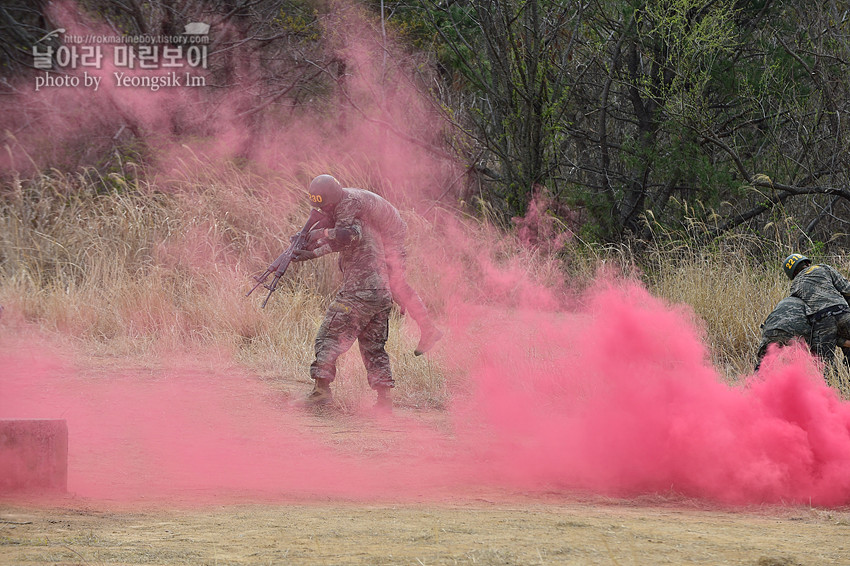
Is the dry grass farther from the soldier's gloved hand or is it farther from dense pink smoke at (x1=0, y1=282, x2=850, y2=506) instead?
the soldier's gloved hand

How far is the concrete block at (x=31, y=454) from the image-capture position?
487 cm

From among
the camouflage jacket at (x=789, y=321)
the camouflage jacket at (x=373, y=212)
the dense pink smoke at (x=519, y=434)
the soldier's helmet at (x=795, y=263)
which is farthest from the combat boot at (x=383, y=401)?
the soldier's helmet at (x=795, y=263)

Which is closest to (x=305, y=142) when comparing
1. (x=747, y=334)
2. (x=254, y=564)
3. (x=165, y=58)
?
(x=165, y=58)

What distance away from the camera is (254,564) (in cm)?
346

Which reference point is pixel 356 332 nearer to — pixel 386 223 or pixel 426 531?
pixel 386 223

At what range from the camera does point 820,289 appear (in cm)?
841

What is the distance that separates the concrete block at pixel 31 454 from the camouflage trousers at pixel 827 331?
6.44 metres

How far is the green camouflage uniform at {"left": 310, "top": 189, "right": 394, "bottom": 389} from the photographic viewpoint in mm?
7617

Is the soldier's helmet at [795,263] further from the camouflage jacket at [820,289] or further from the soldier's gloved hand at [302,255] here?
the soldier's gloved hand at [302,255]

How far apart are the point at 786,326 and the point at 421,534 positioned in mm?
5503

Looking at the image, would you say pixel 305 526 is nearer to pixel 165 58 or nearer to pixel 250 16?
pixel 165 58

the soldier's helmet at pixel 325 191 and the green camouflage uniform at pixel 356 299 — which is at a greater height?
the soldier's helmet at pixel 325 191

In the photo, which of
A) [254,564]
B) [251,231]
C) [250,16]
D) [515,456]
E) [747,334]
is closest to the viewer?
[254,564]

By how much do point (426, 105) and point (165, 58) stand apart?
4475 millimetres
